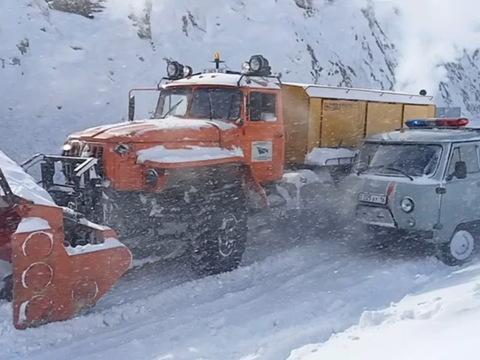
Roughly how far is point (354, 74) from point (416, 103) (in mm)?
13478

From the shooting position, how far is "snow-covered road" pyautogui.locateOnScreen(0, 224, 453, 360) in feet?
17.7

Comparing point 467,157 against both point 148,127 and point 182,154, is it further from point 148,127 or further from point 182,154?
point 148,127

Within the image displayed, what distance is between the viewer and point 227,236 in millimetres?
7809

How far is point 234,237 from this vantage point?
25.8 ft

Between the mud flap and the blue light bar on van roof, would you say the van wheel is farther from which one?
the mud flap

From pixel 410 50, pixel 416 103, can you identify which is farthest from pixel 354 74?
pixel 416 103

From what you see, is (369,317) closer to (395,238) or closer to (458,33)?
(395,238)

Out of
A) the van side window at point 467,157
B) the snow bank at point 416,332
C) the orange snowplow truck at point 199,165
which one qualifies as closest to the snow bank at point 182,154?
the orange snowplow truck at point 199,165

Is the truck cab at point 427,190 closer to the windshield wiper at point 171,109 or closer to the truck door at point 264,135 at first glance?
the truck door at point 264,135

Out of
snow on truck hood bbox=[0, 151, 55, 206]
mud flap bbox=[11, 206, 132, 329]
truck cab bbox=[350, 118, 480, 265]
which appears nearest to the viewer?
mud flap bbox=[11, 206, 132, 329]

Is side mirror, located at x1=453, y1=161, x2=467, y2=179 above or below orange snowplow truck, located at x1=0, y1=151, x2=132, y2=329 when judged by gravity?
above

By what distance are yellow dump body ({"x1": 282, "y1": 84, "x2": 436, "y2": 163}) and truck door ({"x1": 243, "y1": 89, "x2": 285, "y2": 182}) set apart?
972 millimetres

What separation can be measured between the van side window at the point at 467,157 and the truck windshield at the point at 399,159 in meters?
0.23

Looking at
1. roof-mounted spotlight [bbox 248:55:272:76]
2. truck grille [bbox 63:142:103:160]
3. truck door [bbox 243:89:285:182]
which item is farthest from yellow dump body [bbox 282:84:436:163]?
truck grille [bbox 63:142:103:160]
